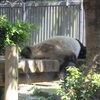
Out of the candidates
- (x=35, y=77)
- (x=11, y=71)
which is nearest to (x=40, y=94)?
(x=35, y=77)

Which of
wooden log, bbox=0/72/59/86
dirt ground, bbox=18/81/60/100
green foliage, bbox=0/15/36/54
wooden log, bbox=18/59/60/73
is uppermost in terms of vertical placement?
green foliage, bbox=0/15/36/54

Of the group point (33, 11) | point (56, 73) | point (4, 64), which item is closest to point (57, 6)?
point (33, 11)

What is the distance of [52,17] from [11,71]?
21.6 ft

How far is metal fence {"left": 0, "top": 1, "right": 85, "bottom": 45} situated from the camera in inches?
401

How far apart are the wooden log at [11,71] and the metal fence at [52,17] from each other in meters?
5.96

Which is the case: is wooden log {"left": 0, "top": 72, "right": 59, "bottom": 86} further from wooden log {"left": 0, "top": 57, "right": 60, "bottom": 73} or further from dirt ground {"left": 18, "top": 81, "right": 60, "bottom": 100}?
dirt ground {"left": 18, "top": 81, "right": 60, "bottom": 100}

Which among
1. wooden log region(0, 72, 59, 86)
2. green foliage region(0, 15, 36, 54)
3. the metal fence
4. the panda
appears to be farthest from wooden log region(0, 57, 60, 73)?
the metal fence

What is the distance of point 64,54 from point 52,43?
0.39 metres

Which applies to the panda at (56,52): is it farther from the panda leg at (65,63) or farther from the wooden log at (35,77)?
the wooden log at (35,77)

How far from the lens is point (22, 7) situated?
1075 centimetres

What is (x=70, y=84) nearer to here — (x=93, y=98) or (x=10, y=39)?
(x=93, y=98)

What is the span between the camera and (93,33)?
4.40 meters

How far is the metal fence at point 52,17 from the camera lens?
33.4ft

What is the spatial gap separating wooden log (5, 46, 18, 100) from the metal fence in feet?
19.6
